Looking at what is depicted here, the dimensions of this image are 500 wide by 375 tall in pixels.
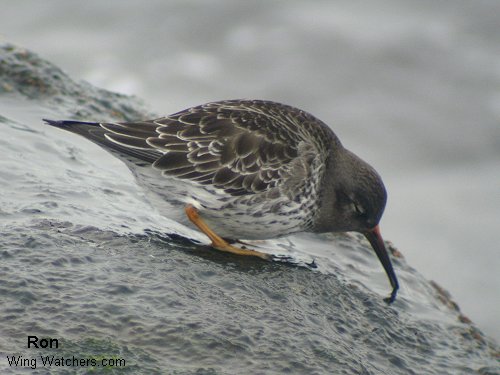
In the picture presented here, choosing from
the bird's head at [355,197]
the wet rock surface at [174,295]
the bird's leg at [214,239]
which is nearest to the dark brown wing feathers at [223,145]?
the bird's leg at [214,239]

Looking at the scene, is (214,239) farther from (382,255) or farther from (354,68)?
(354,68)

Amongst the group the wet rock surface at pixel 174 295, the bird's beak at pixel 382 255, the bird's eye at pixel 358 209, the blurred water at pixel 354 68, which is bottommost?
the wet rock surface at pixel 174 295

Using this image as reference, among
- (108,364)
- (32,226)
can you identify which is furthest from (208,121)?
(108,364)

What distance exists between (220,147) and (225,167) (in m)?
0.18

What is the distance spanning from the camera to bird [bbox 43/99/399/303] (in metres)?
6.68

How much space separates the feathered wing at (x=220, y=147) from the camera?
21.9 ft

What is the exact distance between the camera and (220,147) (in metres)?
6.77

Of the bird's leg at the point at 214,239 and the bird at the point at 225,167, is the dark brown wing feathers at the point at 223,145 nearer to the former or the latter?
the bird at the point at 225,167

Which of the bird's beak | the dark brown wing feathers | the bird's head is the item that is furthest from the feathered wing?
the bird's beak

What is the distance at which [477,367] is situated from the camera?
621 cm

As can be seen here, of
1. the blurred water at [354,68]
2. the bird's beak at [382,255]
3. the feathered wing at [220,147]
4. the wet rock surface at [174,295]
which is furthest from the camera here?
the blurred water at [354,68]

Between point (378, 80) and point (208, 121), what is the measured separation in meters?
8.08

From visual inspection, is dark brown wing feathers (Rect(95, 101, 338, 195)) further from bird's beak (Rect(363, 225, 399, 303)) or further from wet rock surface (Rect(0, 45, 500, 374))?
bird's beak (Rect(363, 225, 399, 303))

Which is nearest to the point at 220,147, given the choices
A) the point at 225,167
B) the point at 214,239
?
the point at 225,167
